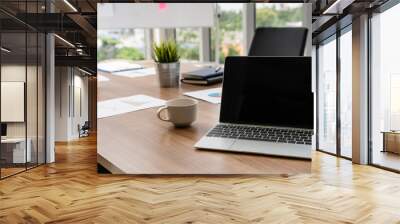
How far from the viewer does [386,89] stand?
5867mm

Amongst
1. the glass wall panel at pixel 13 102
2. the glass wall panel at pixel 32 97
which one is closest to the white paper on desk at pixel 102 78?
the glass wall panel at pixel 32 97

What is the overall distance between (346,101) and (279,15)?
91.8 inches

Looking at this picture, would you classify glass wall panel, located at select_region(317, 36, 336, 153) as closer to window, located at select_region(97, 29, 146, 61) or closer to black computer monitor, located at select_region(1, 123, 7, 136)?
window, located at select_region(97, 29, 146, 61)

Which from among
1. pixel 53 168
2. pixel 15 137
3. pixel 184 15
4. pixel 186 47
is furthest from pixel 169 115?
pixel 15 137

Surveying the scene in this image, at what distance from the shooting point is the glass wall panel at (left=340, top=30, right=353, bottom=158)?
5.77m

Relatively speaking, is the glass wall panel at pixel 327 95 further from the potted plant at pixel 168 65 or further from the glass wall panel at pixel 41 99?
the glass wall panel at pixel 41 99

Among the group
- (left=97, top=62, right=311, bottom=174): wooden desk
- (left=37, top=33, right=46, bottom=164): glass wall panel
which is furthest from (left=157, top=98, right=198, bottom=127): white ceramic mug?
(left=37, top=33, right=46, bottom=164): glass wall panel

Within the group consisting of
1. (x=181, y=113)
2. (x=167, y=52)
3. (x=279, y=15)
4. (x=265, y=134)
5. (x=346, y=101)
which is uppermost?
(x=279, y=15)

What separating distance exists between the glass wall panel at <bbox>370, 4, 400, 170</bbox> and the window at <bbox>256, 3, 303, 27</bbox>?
208 cm

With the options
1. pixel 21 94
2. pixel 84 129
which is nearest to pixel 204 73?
pixel 84 129

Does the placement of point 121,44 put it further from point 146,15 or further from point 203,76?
point 203,76

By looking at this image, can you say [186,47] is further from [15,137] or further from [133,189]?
[15,137]

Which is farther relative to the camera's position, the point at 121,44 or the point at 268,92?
the point at 121,44

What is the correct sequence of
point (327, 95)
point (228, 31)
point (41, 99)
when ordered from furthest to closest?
point (327, 95)
point (41, 99)
point (228, 31)
